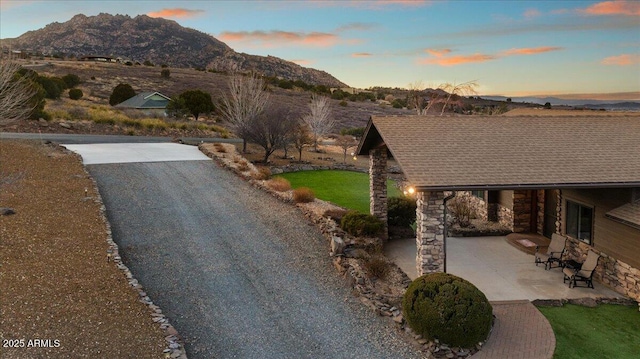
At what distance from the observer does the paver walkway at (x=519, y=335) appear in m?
9.44

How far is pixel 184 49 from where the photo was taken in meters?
170

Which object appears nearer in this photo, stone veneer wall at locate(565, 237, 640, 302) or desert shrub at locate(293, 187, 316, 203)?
stone veneer wall at locate(565, 237, 640, 302)

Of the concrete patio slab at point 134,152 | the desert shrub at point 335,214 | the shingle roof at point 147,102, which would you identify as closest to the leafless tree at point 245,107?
the concrete patio slab at point 134,152

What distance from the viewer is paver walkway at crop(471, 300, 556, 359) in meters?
9.44

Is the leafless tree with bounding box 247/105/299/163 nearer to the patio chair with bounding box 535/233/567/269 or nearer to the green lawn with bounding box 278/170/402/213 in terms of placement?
the green lawn with bounding box 278/170/402/213

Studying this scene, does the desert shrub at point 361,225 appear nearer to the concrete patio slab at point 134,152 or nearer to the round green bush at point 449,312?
the round green bush at point 449,312

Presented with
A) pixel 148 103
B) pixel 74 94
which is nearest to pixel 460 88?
pixel 148 103

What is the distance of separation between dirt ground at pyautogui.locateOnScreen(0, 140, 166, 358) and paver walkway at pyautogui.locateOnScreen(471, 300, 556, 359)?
6818 mm

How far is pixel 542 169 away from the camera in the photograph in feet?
40.6

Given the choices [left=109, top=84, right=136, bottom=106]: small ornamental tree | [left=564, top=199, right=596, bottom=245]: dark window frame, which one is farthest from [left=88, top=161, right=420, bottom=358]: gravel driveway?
[left=109, top=84, right=136, bottom=106]: small ornamental tree

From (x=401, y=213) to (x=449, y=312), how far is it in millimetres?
8684

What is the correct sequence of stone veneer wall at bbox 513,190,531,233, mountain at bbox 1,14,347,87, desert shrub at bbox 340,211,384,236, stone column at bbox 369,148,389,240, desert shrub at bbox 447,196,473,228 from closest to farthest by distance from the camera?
desert shrub at bbox 340,211,384,236, stone column at bbox 369,148,389,240, stone veneer wall at bbox 513,190,531,233, desert shrub at bbox 447,196,473,228, mountain at bbox 1,14,347,87

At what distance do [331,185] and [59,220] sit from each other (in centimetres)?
1458

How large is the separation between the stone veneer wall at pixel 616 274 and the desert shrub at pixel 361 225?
6.45 metres
